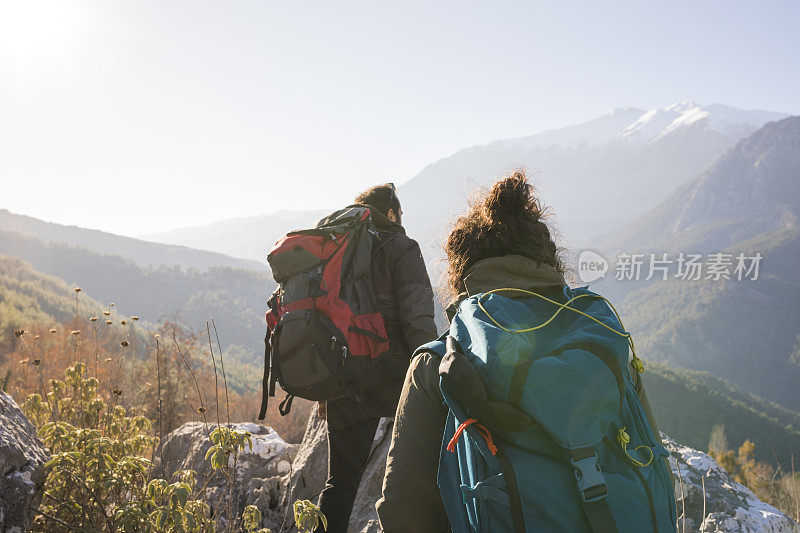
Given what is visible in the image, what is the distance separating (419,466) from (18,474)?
6.05 feet

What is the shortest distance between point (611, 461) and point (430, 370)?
0.45m

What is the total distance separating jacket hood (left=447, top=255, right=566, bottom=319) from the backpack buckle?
18.1 inches

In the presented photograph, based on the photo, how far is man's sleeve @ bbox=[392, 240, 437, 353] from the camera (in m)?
2.21

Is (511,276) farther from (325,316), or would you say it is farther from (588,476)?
(325,316)

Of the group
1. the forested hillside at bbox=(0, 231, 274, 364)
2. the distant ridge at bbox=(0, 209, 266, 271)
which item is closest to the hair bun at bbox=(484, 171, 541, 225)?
the forested hillside at bbox=(0, 231, 274, 364)

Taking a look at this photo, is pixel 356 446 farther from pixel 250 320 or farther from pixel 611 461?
pixel 250 320

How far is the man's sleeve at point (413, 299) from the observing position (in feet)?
7.25

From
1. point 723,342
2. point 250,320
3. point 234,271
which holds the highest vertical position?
point 234,271

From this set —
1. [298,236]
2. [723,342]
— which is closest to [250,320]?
[298,236]

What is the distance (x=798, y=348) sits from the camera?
116m

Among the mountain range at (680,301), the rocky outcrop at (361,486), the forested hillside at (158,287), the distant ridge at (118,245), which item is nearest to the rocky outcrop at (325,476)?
the rocky outcrop at (361,486)

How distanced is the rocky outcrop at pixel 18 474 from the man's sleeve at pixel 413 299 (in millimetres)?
1596

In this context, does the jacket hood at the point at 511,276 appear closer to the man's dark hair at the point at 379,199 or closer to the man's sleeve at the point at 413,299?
the man's sleeve at the point at 413,299

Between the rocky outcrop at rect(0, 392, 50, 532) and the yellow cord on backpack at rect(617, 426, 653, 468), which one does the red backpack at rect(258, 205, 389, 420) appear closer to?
the rocky outcrop at rect(0, 392, 50, 532)
